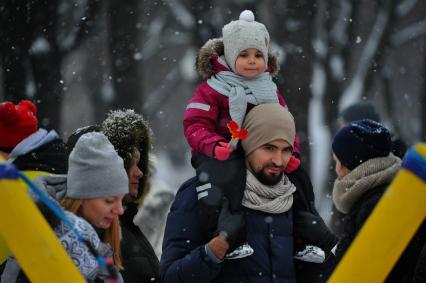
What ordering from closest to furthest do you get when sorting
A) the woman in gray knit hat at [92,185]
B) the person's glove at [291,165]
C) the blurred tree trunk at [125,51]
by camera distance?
the woman in gray knit hat at [92,185] < the person's glove at [291,165] < the blurred tree trunk at [125,51]

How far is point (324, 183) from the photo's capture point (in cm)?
1449

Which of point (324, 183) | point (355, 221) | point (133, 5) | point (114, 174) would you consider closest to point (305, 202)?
point (355, 221)

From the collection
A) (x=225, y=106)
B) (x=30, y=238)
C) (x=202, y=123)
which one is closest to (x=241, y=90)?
(x=225, y=106)

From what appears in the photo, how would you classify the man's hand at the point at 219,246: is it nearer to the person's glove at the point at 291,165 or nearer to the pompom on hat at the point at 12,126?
the person's glove at the point at 291,165

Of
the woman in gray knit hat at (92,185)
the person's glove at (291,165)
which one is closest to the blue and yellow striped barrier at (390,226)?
the woman in gray knit hat at (92,185)

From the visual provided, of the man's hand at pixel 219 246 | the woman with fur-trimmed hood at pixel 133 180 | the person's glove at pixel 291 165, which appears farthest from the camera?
the woman with fur-trimmed hood at pixel 133 180

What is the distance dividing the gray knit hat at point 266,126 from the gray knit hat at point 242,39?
0.74 feet

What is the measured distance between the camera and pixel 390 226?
1749 millimetres

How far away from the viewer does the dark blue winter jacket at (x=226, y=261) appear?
3727 millimetres

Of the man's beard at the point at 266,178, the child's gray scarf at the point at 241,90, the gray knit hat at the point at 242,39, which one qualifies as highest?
the gray knit hat at the point at 242,39

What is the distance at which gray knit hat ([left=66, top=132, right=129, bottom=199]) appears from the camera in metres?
3.18

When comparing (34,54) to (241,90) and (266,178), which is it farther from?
(266,178)

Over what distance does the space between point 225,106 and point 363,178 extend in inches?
27.9

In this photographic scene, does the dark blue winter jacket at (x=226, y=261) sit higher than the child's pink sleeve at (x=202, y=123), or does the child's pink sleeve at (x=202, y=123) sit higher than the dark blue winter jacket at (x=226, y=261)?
the child's pink sleeve at (x=202, y=123)
